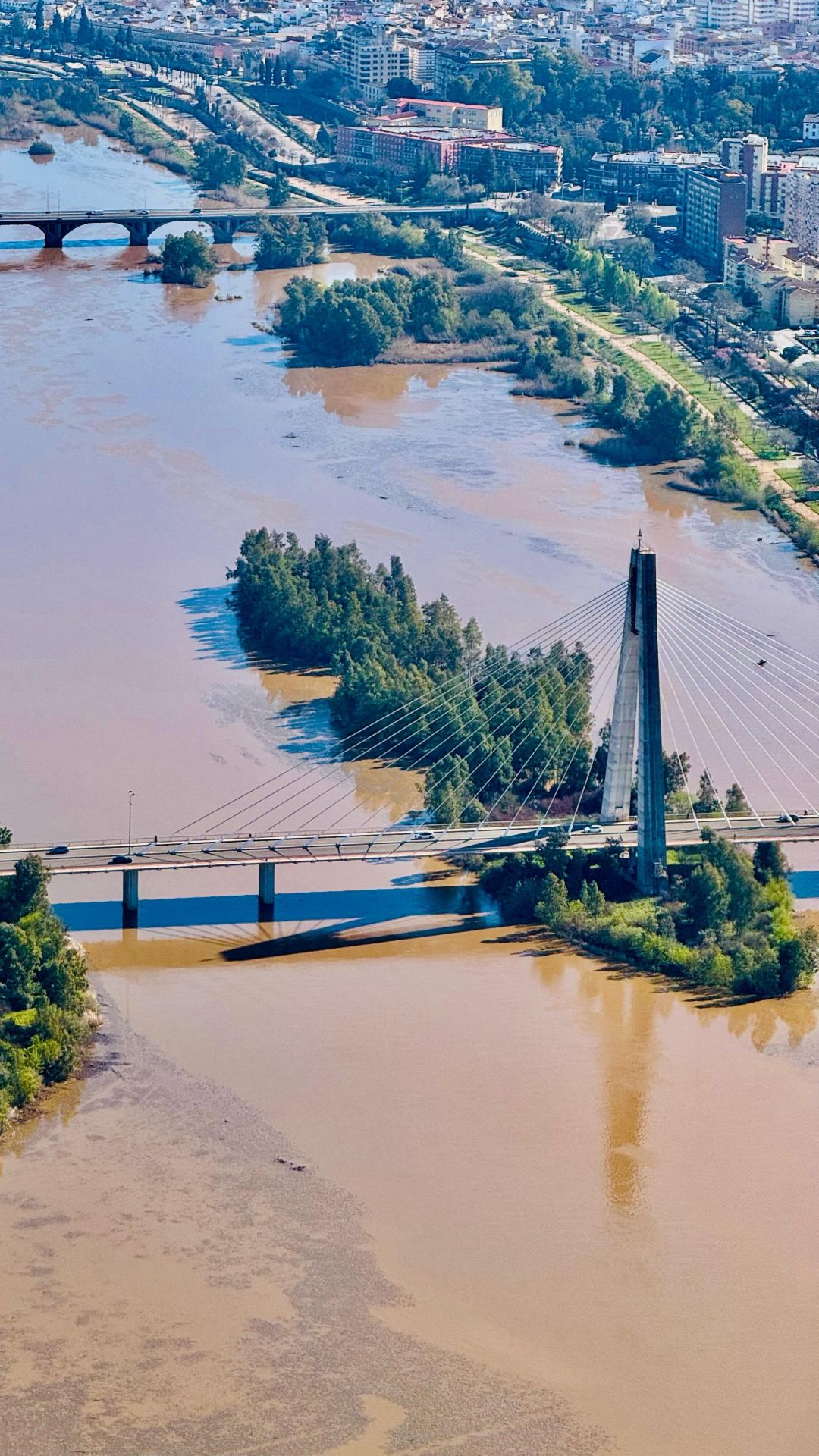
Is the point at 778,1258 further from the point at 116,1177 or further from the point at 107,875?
the point at 107,875

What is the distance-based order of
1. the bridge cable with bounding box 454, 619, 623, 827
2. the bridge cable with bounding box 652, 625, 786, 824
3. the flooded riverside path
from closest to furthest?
the flooded riverside path
the bridge cable with bounding box 454, 619, 623, 827
the bridge cable with bounding box 652, 625, 786, 824

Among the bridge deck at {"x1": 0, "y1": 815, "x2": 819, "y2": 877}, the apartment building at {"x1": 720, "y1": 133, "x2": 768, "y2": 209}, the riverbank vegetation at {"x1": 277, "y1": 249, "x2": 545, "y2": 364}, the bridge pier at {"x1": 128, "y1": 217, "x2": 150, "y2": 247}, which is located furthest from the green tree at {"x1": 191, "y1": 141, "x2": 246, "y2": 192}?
the bridge deck at {"x1": 0, "y1": 815, "x2": 819, "y2": 877}

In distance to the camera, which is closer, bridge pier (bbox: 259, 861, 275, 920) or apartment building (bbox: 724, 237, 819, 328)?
bridge pier (bbox: 259, 861, 275, 920)

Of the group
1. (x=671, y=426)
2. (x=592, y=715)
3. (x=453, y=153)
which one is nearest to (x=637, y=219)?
(x=453, y=153)

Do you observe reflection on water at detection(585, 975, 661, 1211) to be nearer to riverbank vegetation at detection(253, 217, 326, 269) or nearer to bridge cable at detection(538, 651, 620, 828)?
bridge cable at detection(538, 651, 620, 828)

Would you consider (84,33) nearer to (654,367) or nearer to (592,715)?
(654,367)

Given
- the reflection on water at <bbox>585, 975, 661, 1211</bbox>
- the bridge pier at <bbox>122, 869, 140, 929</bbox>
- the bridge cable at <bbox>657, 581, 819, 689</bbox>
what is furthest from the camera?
the bridge cable at <bbox>657, 581, 819, 689</bbox>

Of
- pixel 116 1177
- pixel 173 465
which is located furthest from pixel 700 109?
pixel 116 1177
